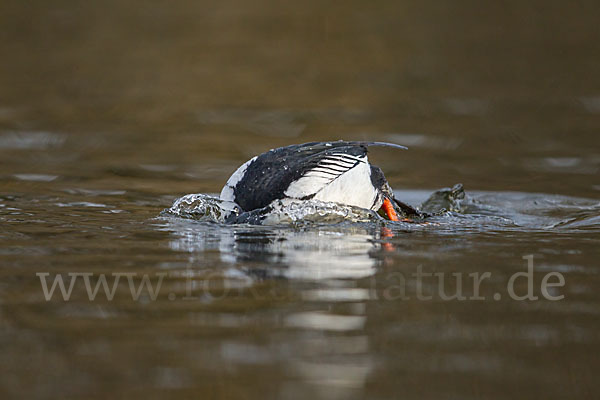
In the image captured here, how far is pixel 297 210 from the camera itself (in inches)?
255

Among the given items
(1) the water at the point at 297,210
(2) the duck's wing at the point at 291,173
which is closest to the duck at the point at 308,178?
(2) the duck's wing at the point at 291,173

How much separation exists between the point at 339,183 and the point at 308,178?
0.86 ft

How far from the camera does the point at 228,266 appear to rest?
17.2ft

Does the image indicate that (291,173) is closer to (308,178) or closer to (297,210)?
(308,178)

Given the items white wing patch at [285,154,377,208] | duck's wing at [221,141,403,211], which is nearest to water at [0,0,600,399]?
white wing patch at [285,154,377,208]

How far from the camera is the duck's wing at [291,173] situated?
6.43 m

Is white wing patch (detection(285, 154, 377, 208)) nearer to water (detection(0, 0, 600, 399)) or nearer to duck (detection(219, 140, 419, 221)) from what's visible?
duck (detection(219, 140, 419, 221))

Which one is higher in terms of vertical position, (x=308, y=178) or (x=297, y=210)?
(x=308, y=178)

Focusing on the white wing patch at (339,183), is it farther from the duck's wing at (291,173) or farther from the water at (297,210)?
the water at (297,210)

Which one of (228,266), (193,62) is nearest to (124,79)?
(193,62)

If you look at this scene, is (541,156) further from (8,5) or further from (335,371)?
(8,5)

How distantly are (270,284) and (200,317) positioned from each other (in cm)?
66

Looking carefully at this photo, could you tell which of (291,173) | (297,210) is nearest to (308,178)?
(291,173)

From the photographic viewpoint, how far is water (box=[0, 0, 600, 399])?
366 cm
